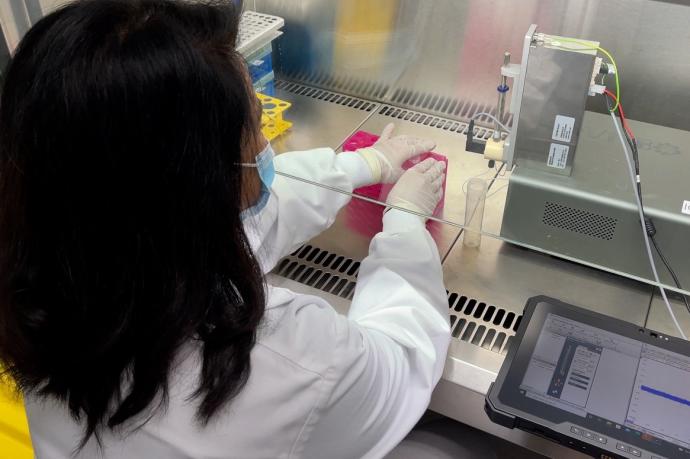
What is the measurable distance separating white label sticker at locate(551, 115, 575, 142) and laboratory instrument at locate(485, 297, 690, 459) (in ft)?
0.89

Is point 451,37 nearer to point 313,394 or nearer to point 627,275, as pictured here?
point 627,275

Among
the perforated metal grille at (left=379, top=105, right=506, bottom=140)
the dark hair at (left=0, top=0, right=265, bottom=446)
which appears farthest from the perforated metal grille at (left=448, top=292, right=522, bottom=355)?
the dark hair at (left=0, top=0, right=265, bottom=446)

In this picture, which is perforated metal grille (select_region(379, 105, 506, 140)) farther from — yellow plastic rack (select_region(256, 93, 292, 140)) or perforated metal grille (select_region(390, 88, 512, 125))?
yellow plastic rack (select_region(256, 93, 292, 140))

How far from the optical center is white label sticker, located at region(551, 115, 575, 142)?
98cm

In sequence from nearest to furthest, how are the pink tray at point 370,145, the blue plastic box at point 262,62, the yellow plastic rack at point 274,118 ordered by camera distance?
the pink tray at point 370,145
the yellow plastic rack at point 274,118
the blue plastic box at point 262,62

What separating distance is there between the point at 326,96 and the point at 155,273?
34.9 inches

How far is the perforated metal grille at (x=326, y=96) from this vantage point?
1.46 metres

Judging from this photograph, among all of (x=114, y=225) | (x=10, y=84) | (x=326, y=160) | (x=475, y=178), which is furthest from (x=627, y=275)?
(x=10, y=84)

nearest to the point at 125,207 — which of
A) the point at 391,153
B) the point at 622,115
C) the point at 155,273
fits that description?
the point at 155,273

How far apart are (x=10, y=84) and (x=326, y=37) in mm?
937

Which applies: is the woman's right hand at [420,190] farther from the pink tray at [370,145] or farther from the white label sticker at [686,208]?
the white label sticker at [686,208]

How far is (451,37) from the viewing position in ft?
4.52

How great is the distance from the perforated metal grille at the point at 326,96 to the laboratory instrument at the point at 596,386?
67cm

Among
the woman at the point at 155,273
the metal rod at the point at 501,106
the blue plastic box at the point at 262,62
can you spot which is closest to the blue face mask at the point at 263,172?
the woman at the point at 155,273
